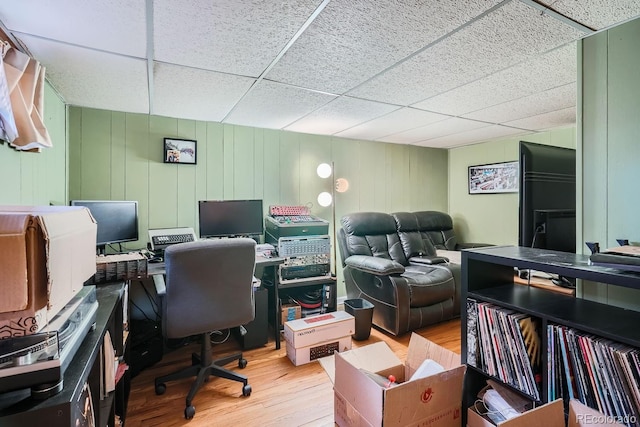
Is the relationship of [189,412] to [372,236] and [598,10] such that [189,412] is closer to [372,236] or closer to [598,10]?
[372,236]

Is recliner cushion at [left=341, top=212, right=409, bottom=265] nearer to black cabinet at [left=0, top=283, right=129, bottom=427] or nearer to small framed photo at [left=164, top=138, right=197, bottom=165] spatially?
small framed photo at [left=164, top=138, right=197, bottom=165]

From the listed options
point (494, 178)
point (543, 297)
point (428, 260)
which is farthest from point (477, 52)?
point (494, 178)

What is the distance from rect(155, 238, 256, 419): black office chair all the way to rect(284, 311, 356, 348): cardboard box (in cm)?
47

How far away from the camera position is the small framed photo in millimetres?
2793

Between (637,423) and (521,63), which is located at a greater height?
(521,63)

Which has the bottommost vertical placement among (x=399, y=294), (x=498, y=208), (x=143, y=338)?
(x=143, y=338)

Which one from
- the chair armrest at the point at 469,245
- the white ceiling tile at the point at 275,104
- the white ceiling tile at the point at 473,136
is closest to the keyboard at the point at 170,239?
the white ceiling tile at the point at 275,104

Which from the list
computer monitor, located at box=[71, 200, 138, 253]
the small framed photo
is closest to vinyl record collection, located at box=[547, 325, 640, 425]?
computer monitor, located at box=[71, 200, 138, 253]

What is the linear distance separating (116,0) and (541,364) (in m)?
2.18

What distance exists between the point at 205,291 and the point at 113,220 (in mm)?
1054

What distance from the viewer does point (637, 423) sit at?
927 mm

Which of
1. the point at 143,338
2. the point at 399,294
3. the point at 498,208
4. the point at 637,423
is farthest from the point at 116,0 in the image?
the point at 498,208

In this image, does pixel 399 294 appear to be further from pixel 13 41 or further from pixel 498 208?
pixel 13 41

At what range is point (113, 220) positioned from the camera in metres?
2.24
